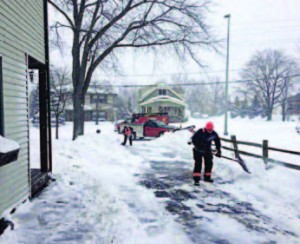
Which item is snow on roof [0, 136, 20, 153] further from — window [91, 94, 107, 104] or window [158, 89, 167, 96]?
window [91, 94, 107, 104]

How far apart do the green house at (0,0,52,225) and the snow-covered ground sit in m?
0.47

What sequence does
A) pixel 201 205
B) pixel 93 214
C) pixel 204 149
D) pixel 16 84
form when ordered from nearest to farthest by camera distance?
pixel 93 214 < pixel 16 84 < pixel 201 205 < pixel 204 149

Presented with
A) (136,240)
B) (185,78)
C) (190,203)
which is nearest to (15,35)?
(136,240)

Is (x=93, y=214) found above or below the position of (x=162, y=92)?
below

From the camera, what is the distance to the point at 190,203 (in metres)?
5.96

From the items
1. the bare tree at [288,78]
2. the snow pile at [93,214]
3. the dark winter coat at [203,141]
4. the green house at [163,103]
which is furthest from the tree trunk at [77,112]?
the bare tree at [288,78]

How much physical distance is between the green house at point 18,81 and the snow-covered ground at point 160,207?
47 cm

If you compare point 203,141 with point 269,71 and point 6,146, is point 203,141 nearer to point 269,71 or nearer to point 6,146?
point 6,146

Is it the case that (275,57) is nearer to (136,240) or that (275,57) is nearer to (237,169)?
(237,169)

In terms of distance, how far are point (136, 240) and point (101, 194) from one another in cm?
253

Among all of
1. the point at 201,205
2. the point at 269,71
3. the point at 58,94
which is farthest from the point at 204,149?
the point at 269,71

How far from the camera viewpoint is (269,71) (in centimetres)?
5375

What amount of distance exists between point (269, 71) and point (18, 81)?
56.2 metres

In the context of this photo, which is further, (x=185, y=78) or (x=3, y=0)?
(x=185, y=78)
